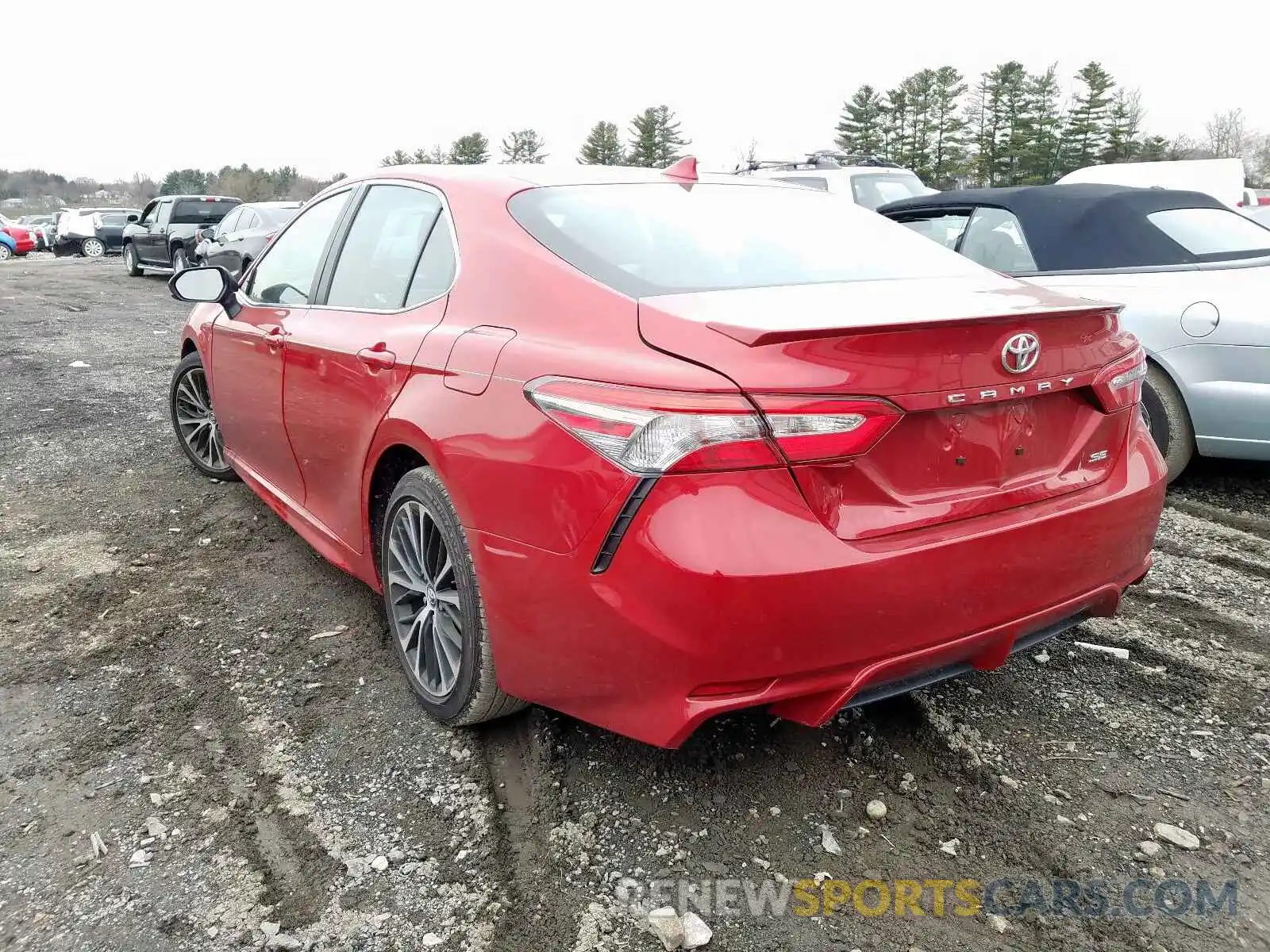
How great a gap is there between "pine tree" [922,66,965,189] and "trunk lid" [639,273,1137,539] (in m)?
65.4

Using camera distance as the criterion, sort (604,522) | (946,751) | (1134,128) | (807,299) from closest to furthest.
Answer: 1. (604,522)
2. (807,299)
3. (946,751)
4. (1134,128)

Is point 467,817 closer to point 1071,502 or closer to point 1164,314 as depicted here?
point 1071,502

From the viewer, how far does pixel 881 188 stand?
38.1ft

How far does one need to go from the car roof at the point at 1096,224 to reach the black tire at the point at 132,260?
2025 cm

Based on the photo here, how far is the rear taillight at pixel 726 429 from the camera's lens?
6.36ft

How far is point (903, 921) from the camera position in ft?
6.75

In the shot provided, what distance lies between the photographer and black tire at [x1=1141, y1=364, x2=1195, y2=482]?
4.60 metres

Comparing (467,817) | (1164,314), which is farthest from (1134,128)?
(467,817)

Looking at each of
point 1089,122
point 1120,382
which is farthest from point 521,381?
point 1089,122

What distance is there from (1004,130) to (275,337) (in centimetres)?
6618

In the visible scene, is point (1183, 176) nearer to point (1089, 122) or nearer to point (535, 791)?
point (535, 791)

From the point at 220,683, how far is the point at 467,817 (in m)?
1.15

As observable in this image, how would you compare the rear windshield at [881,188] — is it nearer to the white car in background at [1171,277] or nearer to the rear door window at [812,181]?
the rear door window at [812,181]

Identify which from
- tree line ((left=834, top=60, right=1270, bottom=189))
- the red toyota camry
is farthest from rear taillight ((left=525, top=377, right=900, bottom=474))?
tree line ((left=834, top=60, right=1270, bottom=189))
